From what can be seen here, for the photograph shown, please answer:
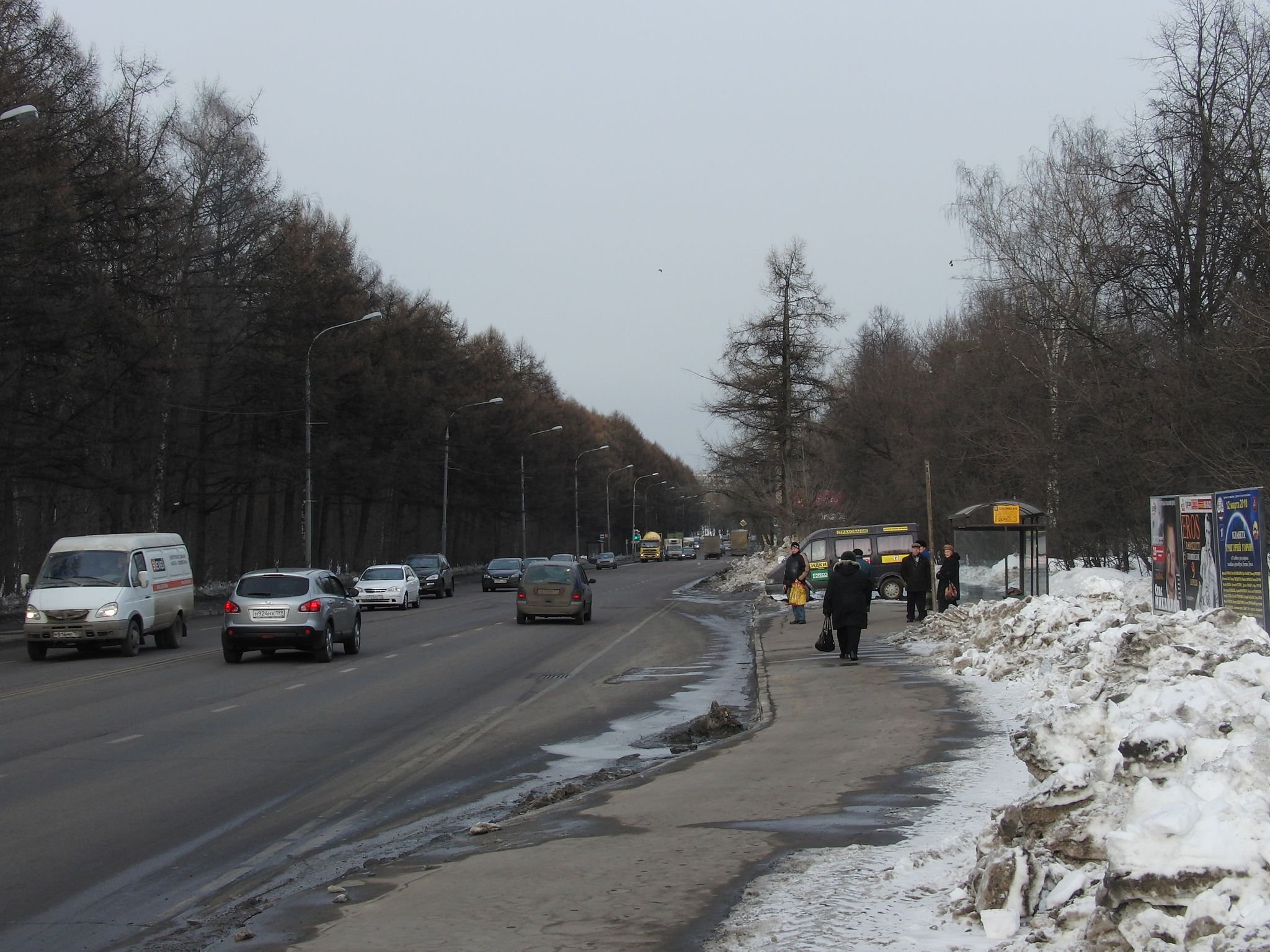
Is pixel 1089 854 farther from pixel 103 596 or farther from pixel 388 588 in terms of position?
pixel 388 588

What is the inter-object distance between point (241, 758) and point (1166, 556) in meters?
12.2

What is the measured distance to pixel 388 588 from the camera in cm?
4262

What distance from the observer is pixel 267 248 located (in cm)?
4581

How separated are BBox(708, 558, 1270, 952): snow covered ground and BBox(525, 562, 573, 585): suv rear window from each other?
80.7ft

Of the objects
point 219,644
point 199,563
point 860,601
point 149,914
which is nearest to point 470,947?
point 149,914

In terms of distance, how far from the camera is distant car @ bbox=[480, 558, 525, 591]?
2297 inches

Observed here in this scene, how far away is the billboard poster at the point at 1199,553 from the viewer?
50.1ft

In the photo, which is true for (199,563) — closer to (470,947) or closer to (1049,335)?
(1049,335)

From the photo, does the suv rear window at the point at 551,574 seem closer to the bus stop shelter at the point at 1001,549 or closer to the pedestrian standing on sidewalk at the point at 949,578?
the bus stop shelter at the point at 1001,549

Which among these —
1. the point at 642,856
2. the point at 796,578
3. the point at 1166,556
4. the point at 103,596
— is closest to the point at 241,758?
the point at 642,856

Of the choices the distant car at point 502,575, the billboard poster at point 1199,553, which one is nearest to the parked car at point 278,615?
the billboard poster at point 1199,553

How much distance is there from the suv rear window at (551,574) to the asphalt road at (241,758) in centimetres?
720

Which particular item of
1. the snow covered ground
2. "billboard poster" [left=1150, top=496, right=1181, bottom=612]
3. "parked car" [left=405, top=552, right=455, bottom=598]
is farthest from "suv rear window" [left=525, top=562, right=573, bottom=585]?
the snow covered ground

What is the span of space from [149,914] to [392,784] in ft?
13.1
